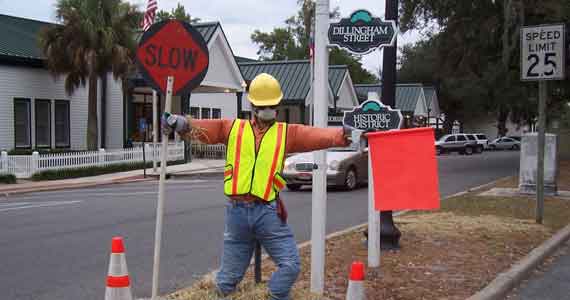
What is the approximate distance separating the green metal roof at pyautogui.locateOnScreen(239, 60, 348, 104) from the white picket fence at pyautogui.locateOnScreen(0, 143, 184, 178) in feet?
41.1

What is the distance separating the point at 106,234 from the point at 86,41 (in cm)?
1541

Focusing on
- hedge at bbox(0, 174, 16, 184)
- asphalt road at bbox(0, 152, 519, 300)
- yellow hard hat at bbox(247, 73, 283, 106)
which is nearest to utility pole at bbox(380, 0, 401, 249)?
asphalt road at bbox(0, 152, 519, 300)

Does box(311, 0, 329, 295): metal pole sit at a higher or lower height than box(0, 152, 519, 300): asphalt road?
higher

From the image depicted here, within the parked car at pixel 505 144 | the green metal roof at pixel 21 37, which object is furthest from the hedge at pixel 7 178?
the parked car at pixel 505 144

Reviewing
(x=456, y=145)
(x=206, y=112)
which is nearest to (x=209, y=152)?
(x=206, y=112)

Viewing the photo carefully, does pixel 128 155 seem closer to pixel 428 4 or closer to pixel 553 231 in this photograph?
pixel 428 4

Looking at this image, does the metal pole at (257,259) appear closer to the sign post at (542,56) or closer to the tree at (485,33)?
the sign post at (542,56)

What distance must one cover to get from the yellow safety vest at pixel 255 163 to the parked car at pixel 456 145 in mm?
43312

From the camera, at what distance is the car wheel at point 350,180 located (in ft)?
57.0

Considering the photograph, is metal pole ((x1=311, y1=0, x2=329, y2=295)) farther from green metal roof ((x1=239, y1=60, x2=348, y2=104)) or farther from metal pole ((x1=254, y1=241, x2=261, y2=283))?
green metal roof ((x1=239, y1=60, x2=348, y2=104))

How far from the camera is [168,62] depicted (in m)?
4.93

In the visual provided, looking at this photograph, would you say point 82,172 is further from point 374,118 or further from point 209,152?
point 374,118

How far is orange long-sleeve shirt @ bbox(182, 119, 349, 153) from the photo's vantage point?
188 inches

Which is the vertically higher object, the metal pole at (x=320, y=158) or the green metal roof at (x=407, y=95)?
the green metal roof at (x=407, y=95)
